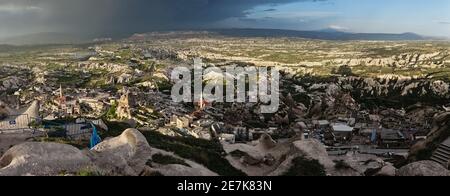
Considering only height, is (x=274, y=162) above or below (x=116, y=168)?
below

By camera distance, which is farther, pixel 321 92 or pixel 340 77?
pixel 340 77

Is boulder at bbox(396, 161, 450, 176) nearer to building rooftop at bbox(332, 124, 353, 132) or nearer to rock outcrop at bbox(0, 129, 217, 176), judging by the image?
rock outcrop at bbox(0, 129, 217, 176)

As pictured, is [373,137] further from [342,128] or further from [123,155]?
[123,155]

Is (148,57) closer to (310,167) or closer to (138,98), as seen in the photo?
(138,98)

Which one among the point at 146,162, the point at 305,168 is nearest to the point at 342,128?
the point at 305,168

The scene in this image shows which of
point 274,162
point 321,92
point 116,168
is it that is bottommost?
point 321,92
